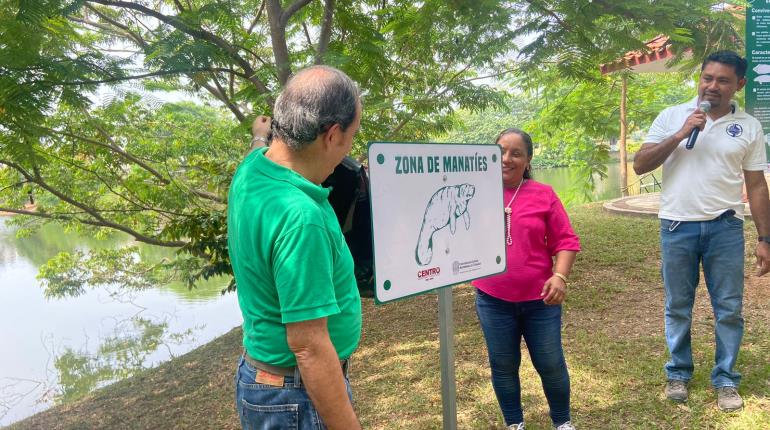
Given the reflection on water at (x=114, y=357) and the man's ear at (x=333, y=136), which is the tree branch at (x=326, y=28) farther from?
the reflection on water at (x=114, y=357)

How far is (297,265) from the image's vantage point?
111 cm

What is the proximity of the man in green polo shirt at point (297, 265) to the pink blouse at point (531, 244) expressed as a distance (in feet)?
3.59

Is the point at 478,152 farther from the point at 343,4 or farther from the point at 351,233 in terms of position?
the point at 343,4

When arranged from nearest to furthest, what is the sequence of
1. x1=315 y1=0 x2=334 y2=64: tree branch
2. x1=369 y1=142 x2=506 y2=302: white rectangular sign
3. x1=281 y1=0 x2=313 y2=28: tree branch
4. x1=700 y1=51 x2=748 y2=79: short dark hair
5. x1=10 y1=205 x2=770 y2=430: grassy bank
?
x1=369 y1=142 x2=506 y2=302: white rectangular sign < x1=700 y1=51 x2=748 y2=79: short dark hair < x1=10 y1=205 x2=770 y2=430: grassy bank < x1=281 y1=0 x2=313 y2=28: tree branch < x1=315 y1=0 x2=334 y2=64: tree branch

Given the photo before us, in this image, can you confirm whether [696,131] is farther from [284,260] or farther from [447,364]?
[284,260]

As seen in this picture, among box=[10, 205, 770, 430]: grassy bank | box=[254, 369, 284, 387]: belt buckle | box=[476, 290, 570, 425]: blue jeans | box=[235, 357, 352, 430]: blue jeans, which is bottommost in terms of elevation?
box=[10, 205, 770, 430]: grassy bank

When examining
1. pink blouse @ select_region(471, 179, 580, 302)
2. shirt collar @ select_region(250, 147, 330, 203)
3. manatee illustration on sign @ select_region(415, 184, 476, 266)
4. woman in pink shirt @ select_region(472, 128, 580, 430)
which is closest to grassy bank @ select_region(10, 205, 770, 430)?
woman in pink shirt @ select_region(472, 128, 580, 430)

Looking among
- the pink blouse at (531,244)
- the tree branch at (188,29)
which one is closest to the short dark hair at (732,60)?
the pink blouse at (531,244)

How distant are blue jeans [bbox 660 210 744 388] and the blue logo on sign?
0.39 meters

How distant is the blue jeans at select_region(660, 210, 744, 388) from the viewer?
2586 mm

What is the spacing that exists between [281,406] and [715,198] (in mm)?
2406

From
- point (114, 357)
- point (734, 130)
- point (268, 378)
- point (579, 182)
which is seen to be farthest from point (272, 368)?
point (579, 182)

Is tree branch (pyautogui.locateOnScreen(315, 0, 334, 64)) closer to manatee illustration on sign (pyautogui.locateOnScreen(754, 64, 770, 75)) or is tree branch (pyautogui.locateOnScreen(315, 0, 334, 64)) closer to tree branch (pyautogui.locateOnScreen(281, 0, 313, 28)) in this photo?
tree branch (pyautogui.locateOnScreen(281, 0, 313, 28))

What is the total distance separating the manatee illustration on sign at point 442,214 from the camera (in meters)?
1.73
